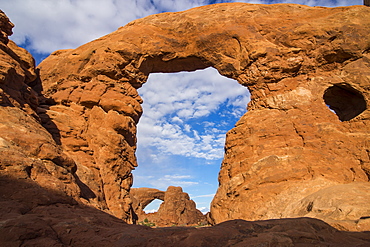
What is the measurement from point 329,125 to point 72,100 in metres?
14.2

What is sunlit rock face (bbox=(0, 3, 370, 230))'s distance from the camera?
1197cm

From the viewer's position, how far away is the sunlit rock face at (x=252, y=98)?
12.0 metres

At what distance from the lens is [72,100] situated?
617 inches

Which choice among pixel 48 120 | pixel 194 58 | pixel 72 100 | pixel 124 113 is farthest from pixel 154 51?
pixel 48 120

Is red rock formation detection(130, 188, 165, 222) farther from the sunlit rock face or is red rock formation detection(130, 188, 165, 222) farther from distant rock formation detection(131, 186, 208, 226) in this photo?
the sunlit rock face

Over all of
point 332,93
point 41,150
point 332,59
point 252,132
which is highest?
point 332,59

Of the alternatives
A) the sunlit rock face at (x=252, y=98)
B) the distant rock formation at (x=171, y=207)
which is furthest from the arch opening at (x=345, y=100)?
the distant rock formation at (x=171, y=207)

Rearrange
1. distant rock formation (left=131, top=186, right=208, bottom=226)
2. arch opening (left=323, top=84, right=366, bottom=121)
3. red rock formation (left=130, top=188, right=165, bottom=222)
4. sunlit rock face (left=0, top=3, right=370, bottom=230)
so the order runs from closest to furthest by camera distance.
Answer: sunlit rock face (left=0, top=3, right=370, bottom=230) → arch opening (left=323, top=84, right=366, bottom=121) → distant rock formation (left=131, top=186, right=208, bottom=226) → red rock formation (left=130, top=188, right=165, bottom=222)

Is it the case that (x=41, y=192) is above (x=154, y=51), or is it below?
below

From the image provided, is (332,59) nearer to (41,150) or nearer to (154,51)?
(154,51)

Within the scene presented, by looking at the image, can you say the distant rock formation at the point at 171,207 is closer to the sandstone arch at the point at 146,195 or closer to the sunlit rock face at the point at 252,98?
the sandstone arch at the point at 146,195

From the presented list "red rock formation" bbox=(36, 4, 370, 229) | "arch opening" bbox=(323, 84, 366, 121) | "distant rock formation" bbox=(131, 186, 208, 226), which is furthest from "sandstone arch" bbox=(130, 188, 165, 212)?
"arch opening" bbox=(323, 84, 366, 121)

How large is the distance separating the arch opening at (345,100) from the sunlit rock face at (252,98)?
0.06m

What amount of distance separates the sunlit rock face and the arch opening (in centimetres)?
6
